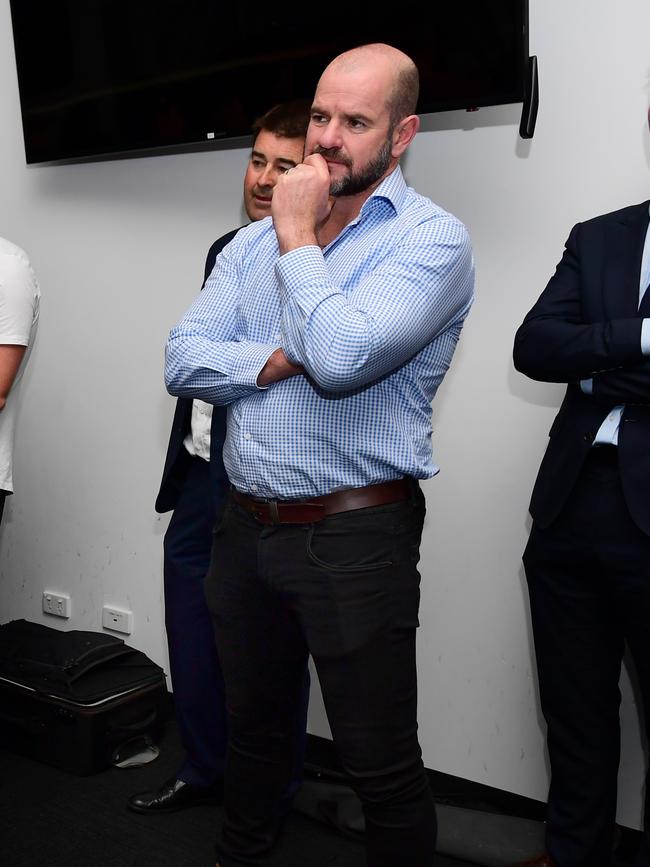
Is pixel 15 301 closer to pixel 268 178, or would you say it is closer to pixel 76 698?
pixel 268 178

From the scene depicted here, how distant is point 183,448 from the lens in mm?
2227

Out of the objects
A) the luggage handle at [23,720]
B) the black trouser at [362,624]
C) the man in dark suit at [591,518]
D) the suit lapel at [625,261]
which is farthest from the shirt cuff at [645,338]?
the luggage handle at [23,720]

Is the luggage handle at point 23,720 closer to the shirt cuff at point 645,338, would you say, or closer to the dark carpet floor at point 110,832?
the dark carpet floor at point 110,832

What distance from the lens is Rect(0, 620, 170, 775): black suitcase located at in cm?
247

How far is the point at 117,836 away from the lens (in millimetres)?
2143

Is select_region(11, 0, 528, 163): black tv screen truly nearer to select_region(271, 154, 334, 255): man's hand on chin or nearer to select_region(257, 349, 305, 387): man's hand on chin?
select_region(271, 154, 334, 255): man's hand on chin

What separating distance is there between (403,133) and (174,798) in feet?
5.51

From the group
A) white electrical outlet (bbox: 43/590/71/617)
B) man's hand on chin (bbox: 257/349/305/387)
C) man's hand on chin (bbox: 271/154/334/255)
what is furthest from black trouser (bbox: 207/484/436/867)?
white electrical outlet (bbox: 43/590/71/617)

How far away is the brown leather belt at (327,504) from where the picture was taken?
1509mm

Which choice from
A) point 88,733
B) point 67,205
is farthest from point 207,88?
point 88,733

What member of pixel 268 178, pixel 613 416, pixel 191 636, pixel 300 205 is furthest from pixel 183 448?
pixel 613 416

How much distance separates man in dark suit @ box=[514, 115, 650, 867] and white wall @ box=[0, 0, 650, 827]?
0.90 ft

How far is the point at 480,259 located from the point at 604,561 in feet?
2.80

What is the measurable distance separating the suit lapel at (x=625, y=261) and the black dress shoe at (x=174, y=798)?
1531 mm
